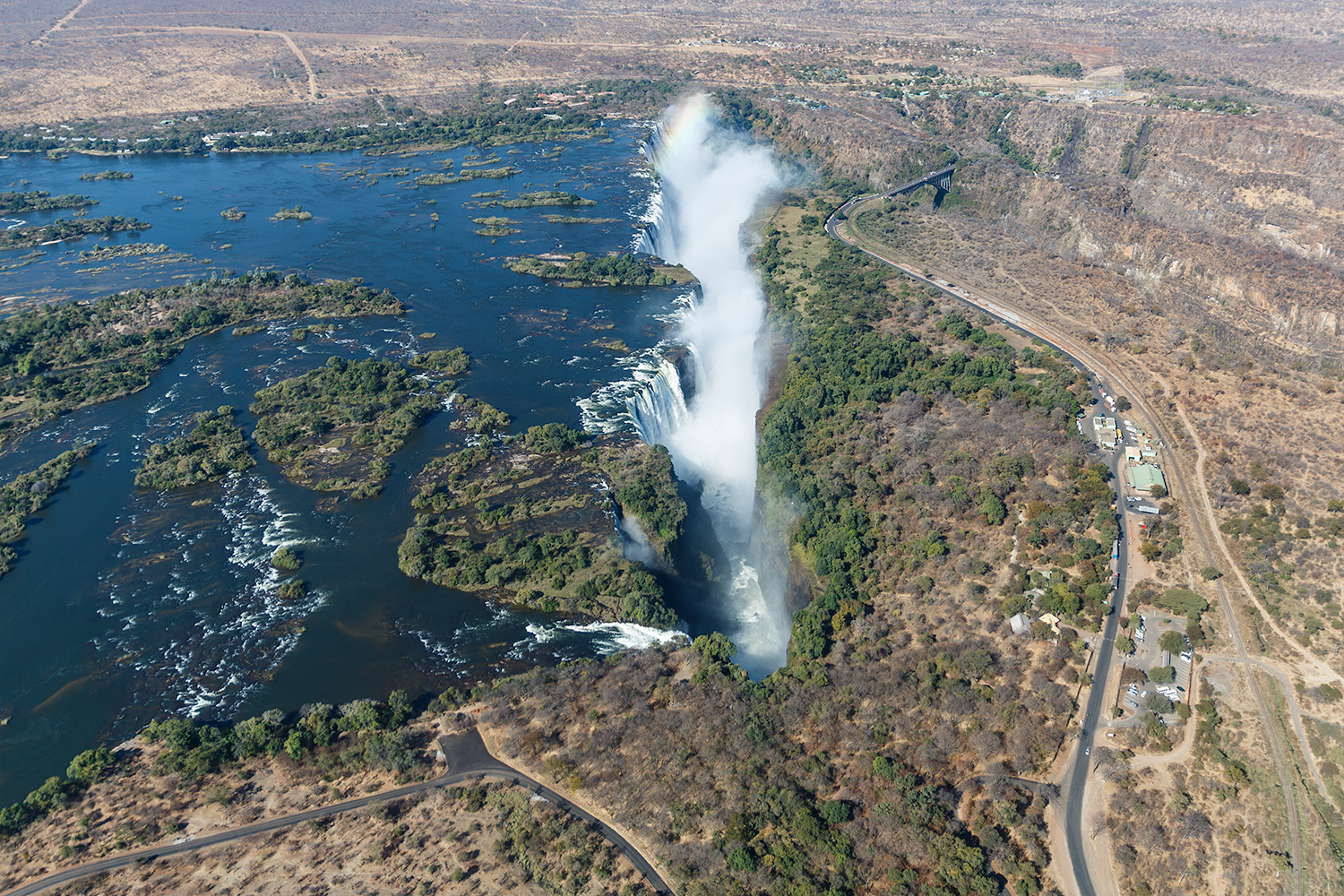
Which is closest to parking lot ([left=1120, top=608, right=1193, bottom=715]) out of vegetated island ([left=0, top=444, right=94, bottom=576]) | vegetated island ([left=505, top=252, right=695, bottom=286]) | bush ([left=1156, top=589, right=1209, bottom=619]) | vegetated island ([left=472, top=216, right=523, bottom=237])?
bush ([left=1156, top=589, right=1209, bottom=619])

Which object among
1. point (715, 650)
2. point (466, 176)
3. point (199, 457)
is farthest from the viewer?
point (466, 176)

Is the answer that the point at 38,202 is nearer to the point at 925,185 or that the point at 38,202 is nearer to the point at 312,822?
the point at 312,822

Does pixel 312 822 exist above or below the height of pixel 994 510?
below

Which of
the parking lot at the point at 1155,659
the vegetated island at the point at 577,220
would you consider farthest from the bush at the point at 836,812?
the vegetated island at the point at 577,220

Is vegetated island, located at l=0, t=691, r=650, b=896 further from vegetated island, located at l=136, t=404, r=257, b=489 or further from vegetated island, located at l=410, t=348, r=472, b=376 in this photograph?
vegetated island, located at l=410, t=348, r=472, b=376

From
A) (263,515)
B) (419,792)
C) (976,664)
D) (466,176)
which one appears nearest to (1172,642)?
(976,664)

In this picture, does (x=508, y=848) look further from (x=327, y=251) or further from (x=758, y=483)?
(x=327, y=251)

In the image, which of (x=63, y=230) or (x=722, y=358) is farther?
(x=63, y=230)
